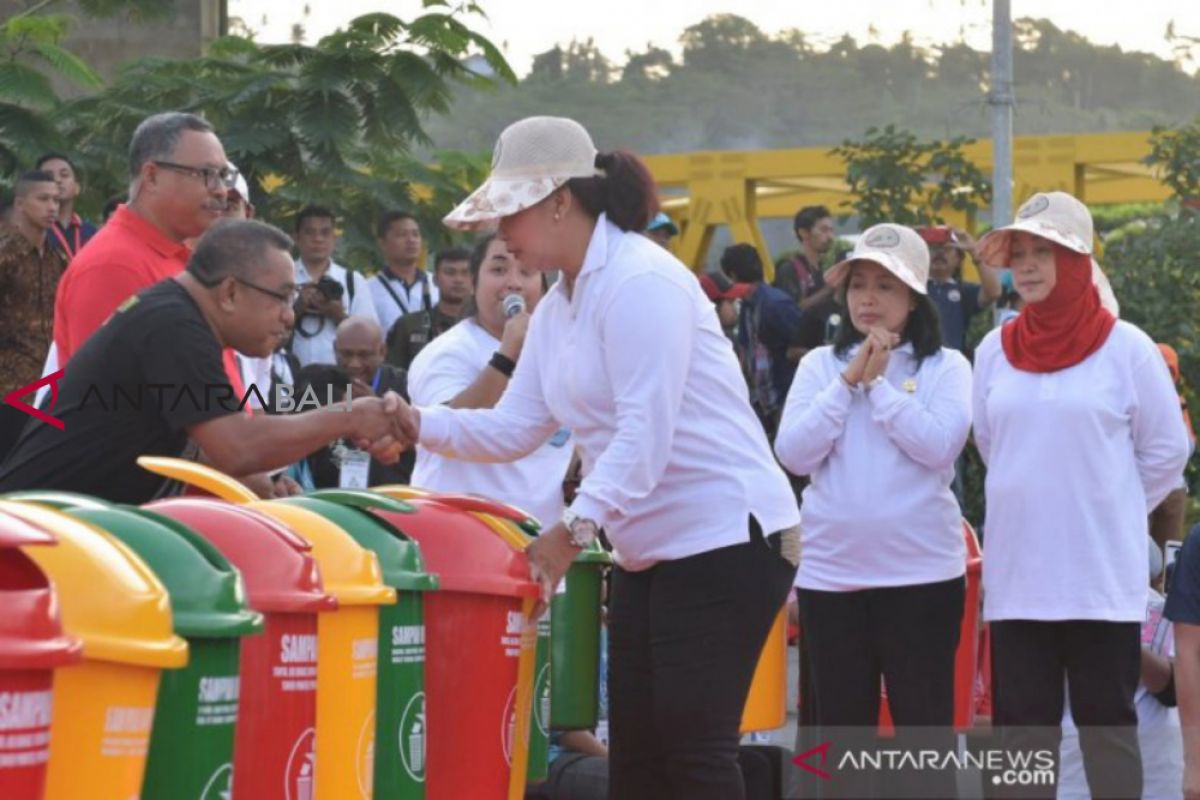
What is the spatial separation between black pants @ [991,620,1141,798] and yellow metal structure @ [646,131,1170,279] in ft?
38.8

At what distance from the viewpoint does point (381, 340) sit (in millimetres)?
10117

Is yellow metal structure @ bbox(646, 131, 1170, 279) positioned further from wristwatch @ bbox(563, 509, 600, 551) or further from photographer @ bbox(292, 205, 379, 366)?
wristwatch @ bbox(563, 509, 600, 551)

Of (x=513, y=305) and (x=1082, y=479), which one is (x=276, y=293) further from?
(x=1082, y=479)

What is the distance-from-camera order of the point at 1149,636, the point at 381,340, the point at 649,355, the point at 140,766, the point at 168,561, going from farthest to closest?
the point at 381,340, the point at 1149,636, the point at 649,355, the point at 168,561, the point at 140,766

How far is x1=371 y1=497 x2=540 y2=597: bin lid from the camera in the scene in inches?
210

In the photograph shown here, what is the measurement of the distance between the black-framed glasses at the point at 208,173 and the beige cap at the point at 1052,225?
7.98 ft

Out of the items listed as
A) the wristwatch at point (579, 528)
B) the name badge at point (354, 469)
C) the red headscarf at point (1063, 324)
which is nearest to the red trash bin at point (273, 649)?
the wristwatch at point (579, 528)

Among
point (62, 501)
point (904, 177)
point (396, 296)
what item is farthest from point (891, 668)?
point (904, 177)

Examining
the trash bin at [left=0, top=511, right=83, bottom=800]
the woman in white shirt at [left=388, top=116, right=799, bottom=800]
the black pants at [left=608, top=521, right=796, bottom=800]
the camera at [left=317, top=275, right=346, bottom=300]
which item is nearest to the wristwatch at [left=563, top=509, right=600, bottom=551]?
the woman in white shirt at [left=388, top=116, right=799, bottom=800]

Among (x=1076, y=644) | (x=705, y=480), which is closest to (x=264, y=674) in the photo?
(x=705, y=480)

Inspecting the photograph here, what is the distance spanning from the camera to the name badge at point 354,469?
8.84 meters

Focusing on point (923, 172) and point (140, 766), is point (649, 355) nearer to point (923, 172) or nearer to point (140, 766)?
point (140, 766)

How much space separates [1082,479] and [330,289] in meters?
5.64

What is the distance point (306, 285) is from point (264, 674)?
7349 mm
